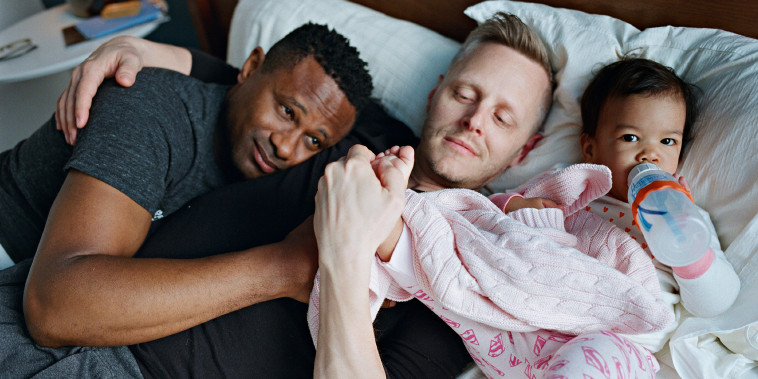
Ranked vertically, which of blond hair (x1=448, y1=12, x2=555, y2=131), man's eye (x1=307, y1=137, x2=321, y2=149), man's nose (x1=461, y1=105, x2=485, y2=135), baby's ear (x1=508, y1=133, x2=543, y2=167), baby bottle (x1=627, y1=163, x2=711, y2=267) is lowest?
baby's ear (x1=508, y1=133, x2=543, y2=167)

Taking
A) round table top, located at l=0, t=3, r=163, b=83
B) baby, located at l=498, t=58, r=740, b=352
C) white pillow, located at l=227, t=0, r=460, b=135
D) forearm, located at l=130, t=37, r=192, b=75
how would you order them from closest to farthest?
baby, located at l=498, t=58, r=740, b=352, forearm, located at l=130, t=37, r=192, b=75, white pillow, located at l=227, t=0, r=460, b=135, round table top, located at l=0, t=3, r=163, b=83

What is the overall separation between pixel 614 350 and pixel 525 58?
2.78ft

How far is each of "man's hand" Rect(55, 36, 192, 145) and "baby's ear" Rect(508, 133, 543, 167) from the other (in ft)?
3.46

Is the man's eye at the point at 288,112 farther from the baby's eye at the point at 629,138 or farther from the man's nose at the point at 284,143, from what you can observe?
the baby's eye at the point at 629,138

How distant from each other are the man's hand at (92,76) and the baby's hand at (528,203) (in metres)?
0.96

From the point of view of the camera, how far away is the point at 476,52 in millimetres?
1461

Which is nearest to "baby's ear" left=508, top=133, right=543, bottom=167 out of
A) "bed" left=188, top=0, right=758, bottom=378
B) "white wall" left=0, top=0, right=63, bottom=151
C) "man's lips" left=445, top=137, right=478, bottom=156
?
"bed" left=188, top=0, right=758, bottom=378

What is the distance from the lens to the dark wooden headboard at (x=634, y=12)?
1.21 metres

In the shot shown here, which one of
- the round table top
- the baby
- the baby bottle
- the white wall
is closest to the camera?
the baby bottle

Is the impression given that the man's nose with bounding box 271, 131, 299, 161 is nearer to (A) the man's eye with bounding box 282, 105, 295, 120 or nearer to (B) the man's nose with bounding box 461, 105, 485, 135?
(A) the man's eye with bounding box 282, 105, 295, 120

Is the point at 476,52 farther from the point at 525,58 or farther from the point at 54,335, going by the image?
the point at 54,335

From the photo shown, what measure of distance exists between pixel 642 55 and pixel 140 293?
1.28 m

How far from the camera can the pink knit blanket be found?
3.09ft

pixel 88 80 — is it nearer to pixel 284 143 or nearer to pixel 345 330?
pixel 284 143
